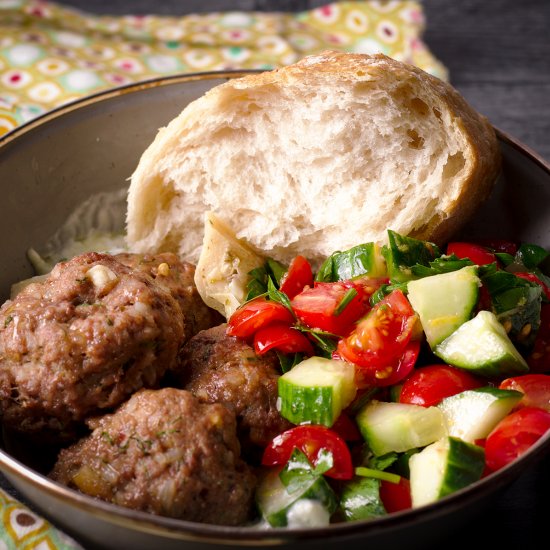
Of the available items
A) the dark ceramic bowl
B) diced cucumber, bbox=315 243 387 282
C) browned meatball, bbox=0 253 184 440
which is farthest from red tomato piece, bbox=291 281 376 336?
the dark ceramic bowl

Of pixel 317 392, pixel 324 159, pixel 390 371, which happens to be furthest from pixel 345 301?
pixel 324 159

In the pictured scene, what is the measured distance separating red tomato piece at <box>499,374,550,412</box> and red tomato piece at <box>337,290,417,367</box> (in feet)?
1.33

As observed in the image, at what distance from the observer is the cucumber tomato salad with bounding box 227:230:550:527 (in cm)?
269

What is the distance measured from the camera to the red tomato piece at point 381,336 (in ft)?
9.68

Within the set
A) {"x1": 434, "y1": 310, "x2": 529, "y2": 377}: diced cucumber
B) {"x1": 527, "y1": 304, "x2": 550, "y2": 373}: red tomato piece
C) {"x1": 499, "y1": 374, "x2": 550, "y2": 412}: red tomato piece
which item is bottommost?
{"x1": 527, "y1": 304, "x2": 550, "y2": 373}: red tomato piece

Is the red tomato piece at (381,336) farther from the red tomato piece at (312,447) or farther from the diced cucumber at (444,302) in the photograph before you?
the red tomato piece at (312,447)

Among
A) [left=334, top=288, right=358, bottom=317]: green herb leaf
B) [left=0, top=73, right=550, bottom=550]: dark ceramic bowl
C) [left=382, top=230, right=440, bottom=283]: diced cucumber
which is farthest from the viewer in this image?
[left=0, top=73, right=550, bottom=550]: dark ceramic bowl

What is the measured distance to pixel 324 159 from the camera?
12.3 feet

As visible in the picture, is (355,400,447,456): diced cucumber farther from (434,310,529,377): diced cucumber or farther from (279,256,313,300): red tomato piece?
(279,256,313,300): red tomato piece

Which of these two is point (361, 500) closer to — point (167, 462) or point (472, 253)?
point (167, 462)

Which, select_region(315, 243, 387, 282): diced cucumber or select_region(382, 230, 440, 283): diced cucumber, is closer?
select_region(382, 230, 440, 283): diced cucumber

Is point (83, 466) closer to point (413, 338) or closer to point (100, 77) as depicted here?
point (413, 338)

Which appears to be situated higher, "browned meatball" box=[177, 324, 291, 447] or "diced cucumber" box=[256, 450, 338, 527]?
"browned meatball" box=[177, 324, 291, 447]

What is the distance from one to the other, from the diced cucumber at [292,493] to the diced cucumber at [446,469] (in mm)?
302
